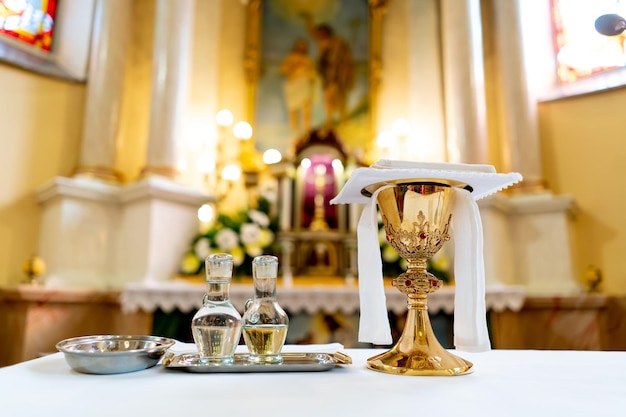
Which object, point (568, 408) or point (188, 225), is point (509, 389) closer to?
point (568, 408)

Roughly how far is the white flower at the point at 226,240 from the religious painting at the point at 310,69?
1703mm

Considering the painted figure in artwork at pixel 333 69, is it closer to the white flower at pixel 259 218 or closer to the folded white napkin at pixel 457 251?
the white flower at pixel 259 218

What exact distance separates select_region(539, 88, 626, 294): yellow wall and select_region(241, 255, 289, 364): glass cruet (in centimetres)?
394

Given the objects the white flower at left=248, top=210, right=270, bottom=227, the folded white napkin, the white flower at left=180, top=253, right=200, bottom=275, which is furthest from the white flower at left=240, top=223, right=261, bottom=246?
the folded white napkin

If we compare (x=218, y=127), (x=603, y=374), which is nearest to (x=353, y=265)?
(x=218, y=127)

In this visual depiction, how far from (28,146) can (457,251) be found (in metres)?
4.09

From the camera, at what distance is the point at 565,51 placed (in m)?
4.85

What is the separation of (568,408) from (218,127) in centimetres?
455

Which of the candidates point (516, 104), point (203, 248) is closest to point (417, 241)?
point (203, 248)

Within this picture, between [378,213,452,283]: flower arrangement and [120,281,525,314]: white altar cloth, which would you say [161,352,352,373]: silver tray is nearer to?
[120,281,525,314]: white altar cloth

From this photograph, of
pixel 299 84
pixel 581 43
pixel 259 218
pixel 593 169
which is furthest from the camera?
pixel 299 84

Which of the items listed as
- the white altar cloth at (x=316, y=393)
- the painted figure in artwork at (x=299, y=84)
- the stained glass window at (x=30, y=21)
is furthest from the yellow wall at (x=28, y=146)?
the white altar cloth at (x=316, y=393)

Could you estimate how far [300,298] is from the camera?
9.98 ft

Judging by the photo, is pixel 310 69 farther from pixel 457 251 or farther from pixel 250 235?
pixel 457 251
